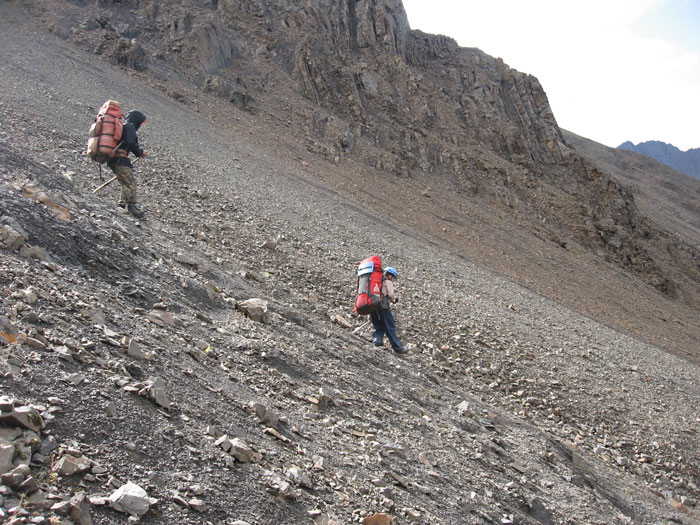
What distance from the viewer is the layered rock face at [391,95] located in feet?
99.2

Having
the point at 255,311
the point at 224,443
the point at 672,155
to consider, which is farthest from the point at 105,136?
the point at 672,155

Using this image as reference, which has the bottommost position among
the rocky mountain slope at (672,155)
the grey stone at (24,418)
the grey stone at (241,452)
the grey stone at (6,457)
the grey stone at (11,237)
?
the grey stone at (241,452)

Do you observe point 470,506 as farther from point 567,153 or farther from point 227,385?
point 567,153

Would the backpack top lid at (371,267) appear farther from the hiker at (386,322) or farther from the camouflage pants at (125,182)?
the camouflage pants at (125,182)

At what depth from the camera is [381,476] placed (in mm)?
4672

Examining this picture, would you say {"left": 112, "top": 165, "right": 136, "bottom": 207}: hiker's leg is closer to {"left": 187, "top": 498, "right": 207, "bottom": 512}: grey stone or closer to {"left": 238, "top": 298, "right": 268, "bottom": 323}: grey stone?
{"left": 238, "top": 298, "right": 268, "bottom": 323}: grey stone

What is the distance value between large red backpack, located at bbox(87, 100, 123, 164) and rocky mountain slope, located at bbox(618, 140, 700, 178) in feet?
544

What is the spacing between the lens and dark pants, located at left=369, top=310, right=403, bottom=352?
934cm

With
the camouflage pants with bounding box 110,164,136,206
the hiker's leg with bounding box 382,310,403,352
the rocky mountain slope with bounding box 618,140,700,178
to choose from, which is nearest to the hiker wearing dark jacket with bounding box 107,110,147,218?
the camouflage pants with bounding box 110,164,136,206

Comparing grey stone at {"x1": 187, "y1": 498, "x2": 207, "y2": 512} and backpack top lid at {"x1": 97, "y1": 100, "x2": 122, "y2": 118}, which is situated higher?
backpack top lid at {"x1": 97, "y1": 100, "x2": 122, "y2": 118}

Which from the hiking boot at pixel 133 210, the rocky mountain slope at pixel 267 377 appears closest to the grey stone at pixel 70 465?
the rocky mountain slope at pixel 267 377

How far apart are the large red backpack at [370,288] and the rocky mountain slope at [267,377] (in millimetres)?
547

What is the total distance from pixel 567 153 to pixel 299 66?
2144cm

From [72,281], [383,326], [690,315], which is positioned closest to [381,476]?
[72,281]
